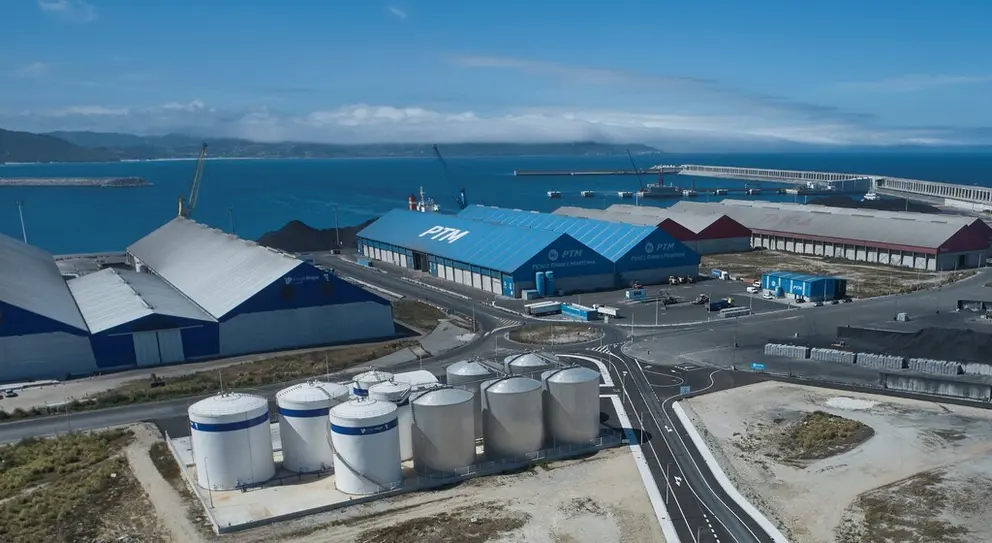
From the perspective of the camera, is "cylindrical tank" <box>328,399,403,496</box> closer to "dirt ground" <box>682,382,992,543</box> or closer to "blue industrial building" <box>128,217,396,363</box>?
"dirt ground" <box>682,382,992,543</box>

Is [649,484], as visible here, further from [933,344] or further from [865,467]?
[933,344]

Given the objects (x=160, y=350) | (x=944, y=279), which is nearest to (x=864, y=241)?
A: (x=944, y=279)

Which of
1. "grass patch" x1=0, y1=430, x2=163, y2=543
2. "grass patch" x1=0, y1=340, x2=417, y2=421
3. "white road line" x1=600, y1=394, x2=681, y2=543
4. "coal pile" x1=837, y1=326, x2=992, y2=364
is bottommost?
"white road line" x1=600, y1=394, x2=681, y2=543

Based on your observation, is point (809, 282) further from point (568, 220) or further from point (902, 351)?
point (568, 220)

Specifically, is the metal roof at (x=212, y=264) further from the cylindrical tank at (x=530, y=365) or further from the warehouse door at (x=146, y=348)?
the cylindrical tank at (x=530, y=365)

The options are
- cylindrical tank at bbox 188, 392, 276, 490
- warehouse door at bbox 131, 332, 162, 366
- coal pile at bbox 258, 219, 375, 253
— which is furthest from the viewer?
coal pile at bbox 258, 219, 375, 253

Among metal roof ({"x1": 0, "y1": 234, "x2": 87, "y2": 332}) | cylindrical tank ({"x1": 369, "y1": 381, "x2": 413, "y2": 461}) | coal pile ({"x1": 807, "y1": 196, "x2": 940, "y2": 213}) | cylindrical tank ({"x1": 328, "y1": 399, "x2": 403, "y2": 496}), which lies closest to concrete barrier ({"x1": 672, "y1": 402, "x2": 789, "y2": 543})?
cylindrical tank ({"x1": 369, "y1": 381, "x2": 413, "y2": 461})
